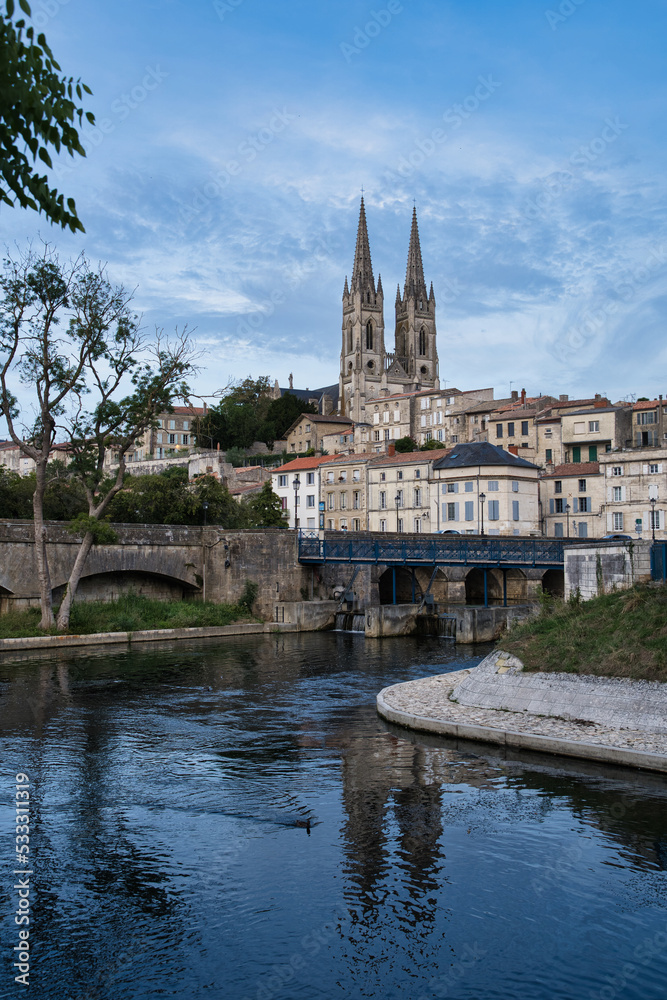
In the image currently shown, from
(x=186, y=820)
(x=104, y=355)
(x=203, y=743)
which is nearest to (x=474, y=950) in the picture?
(x=186, y=820)

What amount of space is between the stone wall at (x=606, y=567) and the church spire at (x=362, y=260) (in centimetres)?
12316

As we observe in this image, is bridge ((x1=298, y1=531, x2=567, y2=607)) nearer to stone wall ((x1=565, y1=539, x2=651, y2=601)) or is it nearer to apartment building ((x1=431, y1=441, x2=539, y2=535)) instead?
apartment building ((x1=431, y1=441, x2=539, y2=535))

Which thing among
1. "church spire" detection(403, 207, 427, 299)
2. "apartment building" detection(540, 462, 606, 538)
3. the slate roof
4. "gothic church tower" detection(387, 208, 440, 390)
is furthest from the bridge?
"church spire" detection(403, 207, 427, 299)

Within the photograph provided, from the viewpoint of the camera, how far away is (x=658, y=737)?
14.7m

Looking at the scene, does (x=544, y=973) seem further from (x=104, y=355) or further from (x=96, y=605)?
(x=96, y=605)

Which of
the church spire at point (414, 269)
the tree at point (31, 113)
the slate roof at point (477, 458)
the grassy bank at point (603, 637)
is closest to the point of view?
the tree at point (31, 113)

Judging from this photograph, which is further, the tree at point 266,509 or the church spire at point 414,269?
the church spire at point 414,269

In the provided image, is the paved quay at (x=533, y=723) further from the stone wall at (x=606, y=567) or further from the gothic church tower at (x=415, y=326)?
the gothic church tower at (x=415, y=326)

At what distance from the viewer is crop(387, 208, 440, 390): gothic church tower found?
475 feet

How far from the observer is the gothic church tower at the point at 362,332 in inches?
5271

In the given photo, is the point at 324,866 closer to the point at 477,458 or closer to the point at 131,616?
the point at 131,616

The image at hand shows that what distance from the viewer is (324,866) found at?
10.9 metres

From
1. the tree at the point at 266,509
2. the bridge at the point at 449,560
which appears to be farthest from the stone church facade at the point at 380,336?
the bridge at the point at 449,560

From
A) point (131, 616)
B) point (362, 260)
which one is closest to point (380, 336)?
point (362, 260)
